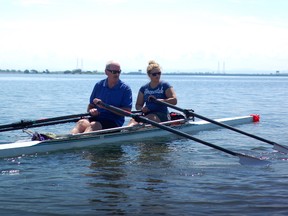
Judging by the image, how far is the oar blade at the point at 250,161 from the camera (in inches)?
359

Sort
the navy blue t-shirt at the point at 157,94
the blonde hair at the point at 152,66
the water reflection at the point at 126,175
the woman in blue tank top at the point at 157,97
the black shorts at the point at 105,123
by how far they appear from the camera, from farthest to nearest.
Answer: the navy blue t-shirt at the point at 157,94 < the woman in blue tank top at the point at 157,97 < the blonde hair at the point at 152,66 < the black shorts at the point at 105,123 < the water reflection at the point at 126,175

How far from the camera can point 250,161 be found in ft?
30.0

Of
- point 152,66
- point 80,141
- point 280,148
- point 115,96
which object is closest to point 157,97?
point 152,66

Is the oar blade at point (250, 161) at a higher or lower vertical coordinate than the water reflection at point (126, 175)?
higher

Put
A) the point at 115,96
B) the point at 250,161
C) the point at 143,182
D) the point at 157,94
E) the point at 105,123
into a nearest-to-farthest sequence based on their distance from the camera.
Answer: the point at 143,182 → the point at 250,161 → the point at 115,96 → the point at 105,123 → the point at 157,94

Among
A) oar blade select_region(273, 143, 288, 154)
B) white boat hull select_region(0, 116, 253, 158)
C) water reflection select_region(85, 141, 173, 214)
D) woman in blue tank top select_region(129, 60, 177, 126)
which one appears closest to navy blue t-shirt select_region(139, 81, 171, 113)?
woman in blue tank top select_region(129, 60, 177, 126)

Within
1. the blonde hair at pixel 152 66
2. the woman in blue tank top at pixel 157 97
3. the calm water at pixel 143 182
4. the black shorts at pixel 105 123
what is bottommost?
the calm water at pixel 143 182

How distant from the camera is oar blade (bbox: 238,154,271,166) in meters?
9.12

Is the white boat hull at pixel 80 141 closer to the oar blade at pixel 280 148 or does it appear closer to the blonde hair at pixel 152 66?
the blonde hair at pixel 152 66

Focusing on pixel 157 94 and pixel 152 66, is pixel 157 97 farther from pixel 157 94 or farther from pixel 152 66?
pixel 152 66

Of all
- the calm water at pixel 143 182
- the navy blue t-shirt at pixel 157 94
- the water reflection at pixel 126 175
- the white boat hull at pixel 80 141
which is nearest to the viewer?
the calm water at pixel 143 182

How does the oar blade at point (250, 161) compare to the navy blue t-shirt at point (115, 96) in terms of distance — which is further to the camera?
the navy blue t-shirt at point (115, 96)

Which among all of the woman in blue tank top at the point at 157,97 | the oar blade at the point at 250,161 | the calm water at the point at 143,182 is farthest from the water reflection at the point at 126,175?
the oar blade at the point at 250,161

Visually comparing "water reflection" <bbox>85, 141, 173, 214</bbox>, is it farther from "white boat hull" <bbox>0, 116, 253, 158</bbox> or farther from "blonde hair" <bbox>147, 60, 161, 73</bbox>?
"blonde hair" <bbox>147, 60, 161, 73</bbox>
